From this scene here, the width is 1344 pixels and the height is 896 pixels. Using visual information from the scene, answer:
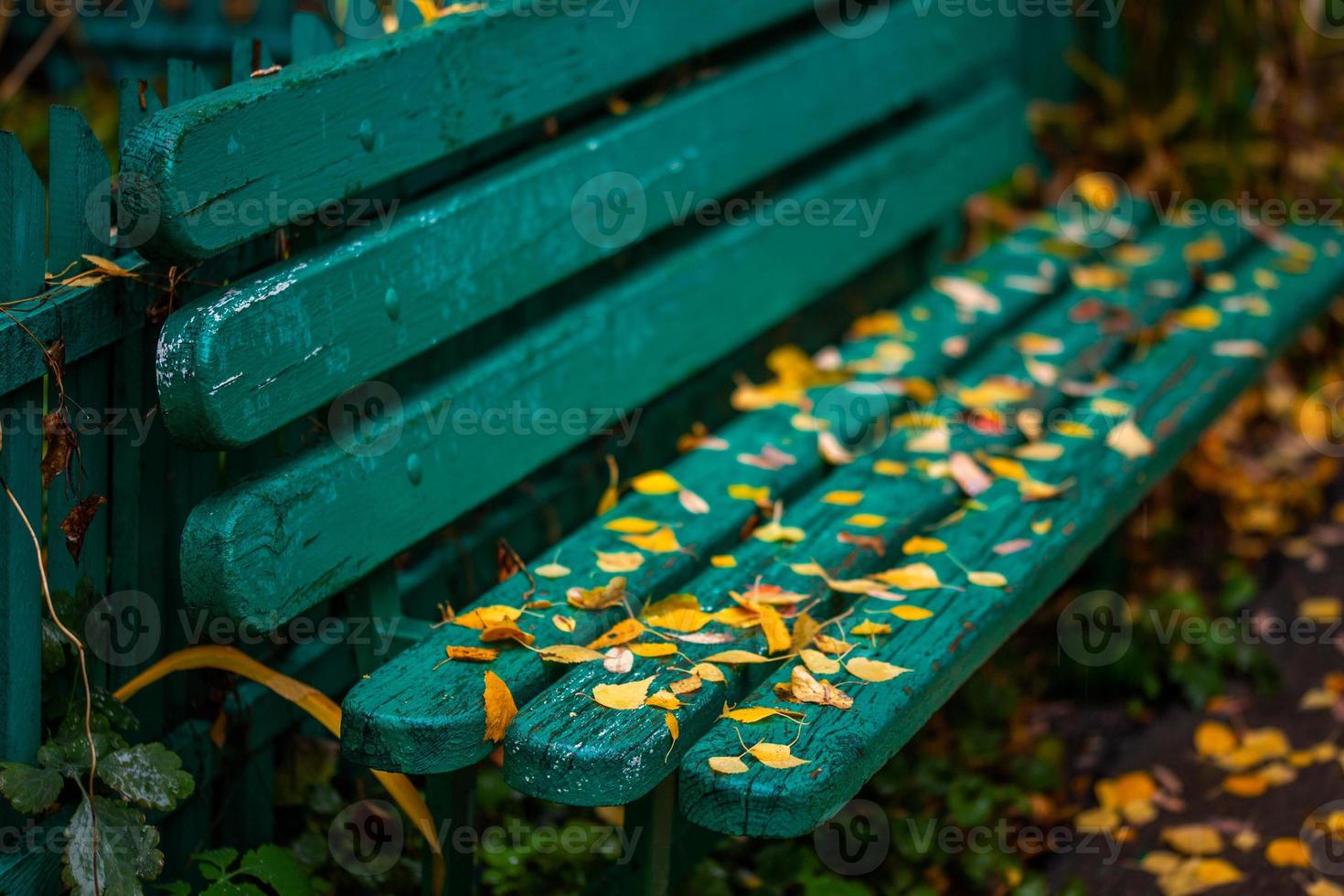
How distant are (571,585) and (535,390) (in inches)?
13.1

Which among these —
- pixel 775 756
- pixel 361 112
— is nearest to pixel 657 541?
pixel 775 756

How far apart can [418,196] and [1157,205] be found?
2.44m

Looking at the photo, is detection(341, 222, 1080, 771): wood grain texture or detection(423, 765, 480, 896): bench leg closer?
detection(341, 222, 1080, 771): wood grain texture

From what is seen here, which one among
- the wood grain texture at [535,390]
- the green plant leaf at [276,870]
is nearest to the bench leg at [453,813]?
the green plant leaf at [276,870]

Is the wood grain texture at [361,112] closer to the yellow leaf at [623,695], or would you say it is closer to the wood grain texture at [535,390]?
the wood grain texture at [535,390]

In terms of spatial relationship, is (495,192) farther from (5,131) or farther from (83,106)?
(83,106)

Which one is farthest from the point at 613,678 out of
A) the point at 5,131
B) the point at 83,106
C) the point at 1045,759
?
the point at 83,106

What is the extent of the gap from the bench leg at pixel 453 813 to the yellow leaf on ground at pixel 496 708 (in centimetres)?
28

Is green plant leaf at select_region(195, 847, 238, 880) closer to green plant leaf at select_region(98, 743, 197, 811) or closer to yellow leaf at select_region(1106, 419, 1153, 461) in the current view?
green plant leaf at select_region(98, 743, 197, 811)

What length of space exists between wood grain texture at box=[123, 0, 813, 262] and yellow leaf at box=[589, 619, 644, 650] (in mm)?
571

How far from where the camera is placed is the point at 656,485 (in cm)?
214

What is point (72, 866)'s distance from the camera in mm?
1594

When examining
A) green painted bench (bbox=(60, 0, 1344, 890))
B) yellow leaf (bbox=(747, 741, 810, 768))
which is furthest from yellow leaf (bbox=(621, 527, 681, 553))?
yellow leaf (bbox=(747, 741, 810, 768))

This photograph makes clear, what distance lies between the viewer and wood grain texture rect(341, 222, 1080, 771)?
5.10ft
